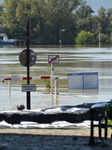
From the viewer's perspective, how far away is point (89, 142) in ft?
22.2

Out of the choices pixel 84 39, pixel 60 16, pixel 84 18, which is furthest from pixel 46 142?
pixel 84 18

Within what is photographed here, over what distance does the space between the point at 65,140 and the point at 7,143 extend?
0.94 meters

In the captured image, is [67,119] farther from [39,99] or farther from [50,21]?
[50,21]

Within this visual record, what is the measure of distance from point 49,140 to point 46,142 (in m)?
0.19

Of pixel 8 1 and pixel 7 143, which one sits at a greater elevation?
pixel 8 1

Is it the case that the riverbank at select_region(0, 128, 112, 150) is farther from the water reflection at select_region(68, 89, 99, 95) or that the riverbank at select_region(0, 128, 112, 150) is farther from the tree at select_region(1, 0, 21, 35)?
the tree at select_region(1, 0, 21, 35)

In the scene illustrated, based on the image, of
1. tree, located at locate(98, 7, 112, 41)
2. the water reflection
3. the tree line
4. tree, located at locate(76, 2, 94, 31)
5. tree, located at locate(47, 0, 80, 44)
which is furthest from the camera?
tree, located at locate(76, 2, 94, 31)

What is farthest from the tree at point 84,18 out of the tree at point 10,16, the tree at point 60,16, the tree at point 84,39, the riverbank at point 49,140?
the riverbank at point 49,140

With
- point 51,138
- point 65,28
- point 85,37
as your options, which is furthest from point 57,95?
point 65,28

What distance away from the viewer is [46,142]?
23.0ft

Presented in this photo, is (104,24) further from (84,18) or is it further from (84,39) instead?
(84,39)

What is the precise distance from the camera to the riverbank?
261 inches

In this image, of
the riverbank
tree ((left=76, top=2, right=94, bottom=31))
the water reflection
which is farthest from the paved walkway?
tree ((left=76, top=2, right=94, bottom=31))

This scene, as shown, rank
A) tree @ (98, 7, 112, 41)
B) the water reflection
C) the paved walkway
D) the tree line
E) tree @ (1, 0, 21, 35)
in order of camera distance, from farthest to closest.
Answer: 1. tree @ (1, 0, 21, 35)
2. tree @ (98, 7, 112, 41)
3. the tree line
4. the water reflection
5. the paved walkway
